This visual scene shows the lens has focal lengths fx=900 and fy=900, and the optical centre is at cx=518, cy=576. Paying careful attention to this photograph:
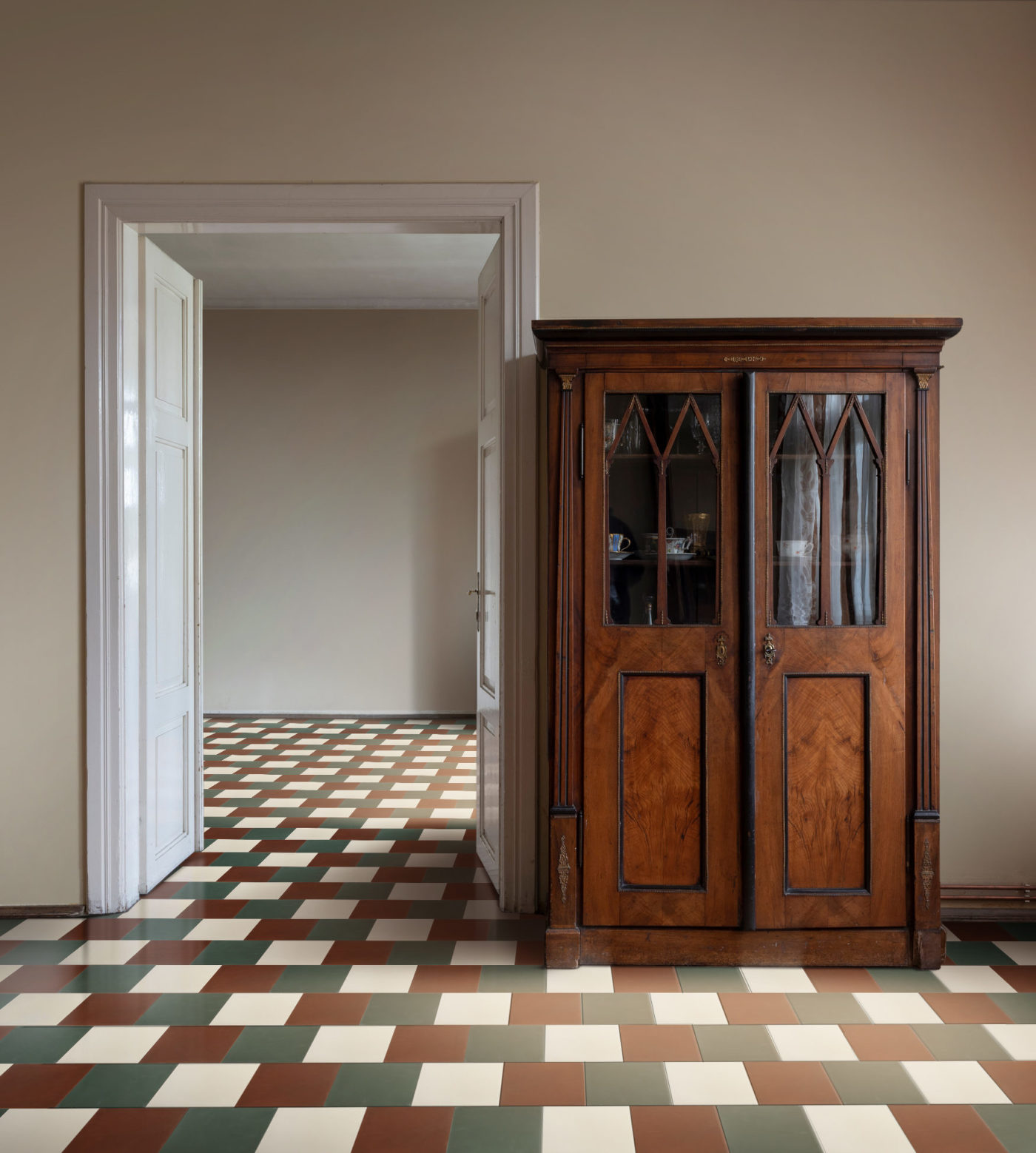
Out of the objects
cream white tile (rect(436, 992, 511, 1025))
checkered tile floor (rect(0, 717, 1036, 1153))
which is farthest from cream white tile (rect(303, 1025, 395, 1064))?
cream white tile (rect(436, 992, 511, 1025))

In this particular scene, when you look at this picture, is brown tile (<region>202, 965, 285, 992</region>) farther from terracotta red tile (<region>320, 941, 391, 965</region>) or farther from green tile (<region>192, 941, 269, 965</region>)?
terracotta red tile (<region>320, 941, 391, 965</region>)

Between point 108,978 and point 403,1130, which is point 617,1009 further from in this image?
point 108,978

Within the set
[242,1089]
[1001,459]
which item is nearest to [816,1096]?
[242,1089]

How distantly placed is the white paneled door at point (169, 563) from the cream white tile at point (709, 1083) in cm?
242

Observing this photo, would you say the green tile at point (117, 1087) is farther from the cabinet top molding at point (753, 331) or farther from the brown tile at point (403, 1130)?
the cabinet top molding at point (753, 331)

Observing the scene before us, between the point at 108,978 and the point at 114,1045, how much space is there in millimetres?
477

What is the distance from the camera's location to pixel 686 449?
10.1ft

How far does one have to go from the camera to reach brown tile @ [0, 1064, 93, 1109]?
7.55 feet

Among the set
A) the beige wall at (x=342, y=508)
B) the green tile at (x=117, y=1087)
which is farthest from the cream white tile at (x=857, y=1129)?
the beige wall at (x=342, y=508)

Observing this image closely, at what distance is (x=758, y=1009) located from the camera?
2.79m

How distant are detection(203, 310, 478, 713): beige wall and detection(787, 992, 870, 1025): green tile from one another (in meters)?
5.24

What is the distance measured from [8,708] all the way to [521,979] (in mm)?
2296

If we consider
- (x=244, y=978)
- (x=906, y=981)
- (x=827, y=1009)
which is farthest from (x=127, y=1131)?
(x=906, y=981)

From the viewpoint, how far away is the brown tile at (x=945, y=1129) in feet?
6.96
